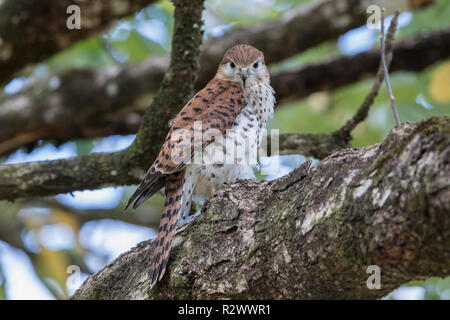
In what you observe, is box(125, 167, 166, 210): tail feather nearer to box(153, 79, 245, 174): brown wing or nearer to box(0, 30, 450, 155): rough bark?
box(153, 79, 245, 174): brown wing

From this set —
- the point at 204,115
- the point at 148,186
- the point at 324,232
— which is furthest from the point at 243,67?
the point at 324,232

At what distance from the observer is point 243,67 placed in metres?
5.00

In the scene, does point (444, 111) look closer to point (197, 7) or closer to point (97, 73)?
point (197, 7)

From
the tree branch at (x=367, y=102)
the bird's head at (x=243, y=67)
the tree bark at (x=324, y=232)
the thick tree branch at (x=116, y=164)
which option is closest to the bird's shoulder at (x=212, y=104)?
the bird's head at (x=243, y=67)

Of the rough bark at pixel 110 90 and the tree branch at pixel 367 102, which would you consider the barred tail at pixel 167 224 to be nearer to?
the tree branch at pixel 367 102

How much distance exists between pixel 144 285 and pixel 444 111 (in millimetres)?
4265

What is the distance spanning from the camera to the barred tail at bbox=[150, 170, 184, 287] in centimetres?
319

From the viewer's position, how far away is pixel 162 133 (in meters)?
4.84

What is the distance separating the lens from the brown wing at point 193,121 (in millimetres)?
3883

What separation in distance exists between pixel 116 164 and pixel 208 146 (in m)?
1.05

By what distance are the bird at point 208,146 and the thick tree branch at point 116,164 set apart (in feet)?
0.93
